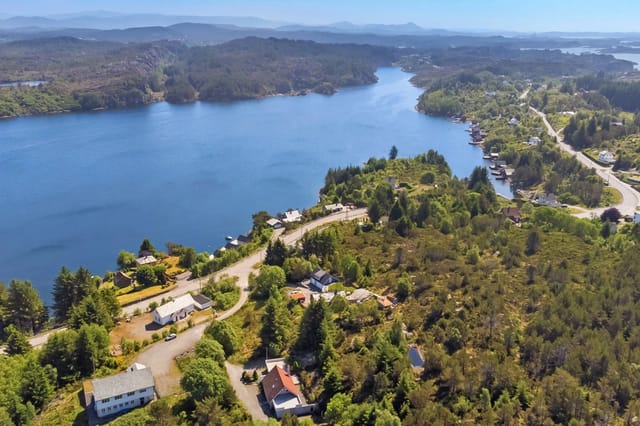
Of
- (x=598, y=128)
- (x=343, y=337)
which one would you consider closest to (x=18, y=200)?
(x=343, y=337)

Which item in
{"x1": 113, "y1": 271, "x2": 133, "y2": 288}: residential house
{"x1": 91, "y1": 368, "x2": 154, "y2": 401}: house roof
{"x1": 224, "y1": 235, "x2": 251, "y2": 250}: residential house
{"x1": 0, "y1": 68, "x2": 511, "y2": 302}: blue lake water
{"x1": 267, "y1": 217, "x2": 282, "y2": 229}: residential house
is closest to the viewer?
{"x1": 91, "y1": 368, "x2": 154, "y2": 401}: house roof

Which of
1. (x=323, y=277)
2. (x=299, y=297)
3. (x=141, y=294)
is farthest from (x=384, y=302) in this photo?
(x=141, y=294)

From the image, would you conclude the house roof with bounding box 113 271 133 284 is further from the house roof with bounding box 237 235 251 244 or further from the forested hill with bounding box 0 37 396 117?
the forested hill with bounding box 0 37 396 117

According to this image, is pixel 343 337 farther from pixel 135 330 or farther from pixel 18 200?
pixel 18 200

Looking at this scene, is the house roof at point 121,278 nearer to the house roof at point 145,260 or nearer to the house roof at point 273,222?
the house roof at point 145,260

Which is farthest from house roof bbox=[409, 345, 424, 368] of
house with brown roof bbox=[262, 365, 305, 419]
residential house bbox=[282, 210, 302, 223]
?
residential house bbox=[282, 210, 302, 223]

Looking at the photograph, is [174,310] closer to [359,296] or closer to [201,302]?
[201,302]

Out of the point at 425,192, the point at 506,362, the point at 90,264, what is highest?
the point at 506,362
